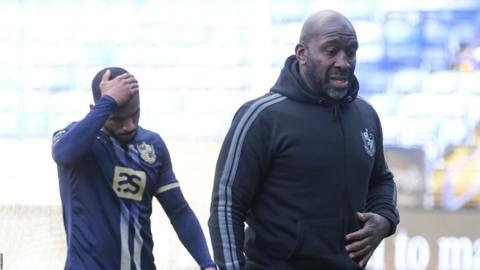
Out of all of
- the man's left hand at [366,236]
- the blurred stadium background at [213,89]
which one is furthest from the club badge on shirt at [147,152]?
the blurred stadium background at [213,89]

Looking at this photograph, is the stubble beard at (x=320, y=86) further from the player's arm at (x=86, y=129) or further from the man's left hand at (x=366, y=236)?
the player's arm at (x=86, y=129)

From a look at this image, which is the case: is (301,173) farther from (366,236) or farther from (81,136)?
(81,136)

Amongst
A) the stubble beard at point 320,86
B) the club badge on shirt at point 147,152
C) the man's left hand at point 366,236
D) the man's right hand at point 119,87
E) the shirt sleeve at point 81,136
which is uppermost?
the stubble beard at point 320,86

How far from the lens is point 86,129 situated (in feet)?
11.7

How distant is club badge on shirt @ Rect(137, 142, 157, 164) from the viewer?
3.76 meters

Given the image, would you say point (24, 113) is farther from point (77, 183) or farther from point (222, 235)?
point (222, 235)

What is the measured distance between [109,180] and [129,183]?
0.09 meters

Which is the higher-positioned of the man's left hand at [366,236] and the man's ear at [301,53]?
the man's ear at [301,53]

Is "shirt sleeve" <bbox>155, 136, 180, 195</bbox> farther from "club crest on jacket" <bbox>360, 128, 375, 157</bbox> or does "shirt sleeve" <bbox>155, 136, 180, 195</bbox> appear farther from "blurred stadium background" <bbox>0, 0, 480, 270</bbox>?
"blurred stadium background" <bbox>0, 0, 480, 270</bbox>

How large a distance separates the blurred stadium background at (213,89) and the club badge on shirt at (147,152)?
1.92 m

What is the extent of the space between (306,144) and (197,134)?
288 cm

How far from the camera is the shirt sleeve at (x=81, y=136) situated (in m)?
3.54

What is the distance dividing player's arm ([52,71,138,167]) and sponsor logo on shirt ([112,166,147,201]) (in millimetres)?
168

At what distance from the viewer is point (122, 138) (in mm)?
3719
